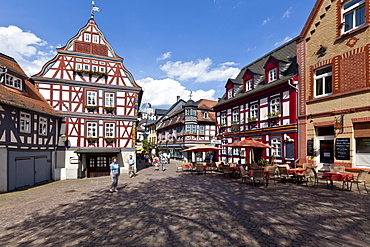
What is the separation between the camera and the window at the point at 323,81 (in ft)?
45.4

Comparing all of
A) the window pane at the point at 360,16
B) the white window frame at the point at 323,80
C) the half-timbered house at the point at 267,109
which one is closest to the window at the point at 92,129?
the half-timbered house at the point at 267,109

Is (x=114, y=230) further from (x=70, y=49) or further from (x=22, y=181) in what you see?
(x=70, y=49)

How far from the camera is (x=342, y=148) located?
12633 mm

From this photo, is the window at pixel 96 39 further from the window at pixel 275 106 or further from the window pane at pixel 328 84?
the window pane at pixel 328 84

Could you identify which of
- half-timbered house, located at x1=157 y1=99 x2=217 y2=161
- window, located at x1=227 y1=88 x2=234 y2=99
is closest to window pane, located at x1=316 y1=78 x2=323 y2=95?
window, located at x1=227 y1=88 x2=234 y2=99

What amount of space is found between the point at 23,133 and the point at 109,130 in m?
6.53

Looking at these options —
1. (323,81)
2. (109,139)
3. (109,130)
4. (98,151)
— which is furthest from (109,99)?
(323,81)

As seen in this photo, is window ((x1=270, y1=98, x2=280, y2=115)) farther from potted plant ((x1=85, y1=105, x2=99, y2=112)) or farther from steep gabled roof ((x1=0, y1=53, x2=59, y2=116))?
steep gabled roof ((x1=0, y1=53, x2=59, y2=116))

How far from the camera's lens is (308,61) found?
15.0 m

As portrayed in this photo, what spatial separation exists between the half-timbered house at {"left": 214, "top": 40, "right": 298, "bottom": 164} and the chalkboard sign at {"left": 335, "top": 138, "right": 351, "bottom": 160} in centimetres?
285

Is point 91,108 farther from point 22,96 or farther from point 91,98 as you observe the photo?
point 22,96

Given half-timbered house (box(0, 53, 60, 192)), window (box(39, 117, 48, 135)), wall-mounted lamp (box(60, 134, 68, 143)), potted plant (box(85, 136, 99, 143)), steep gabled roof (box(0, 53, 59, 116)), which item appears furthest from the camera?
potted plant (box(85, 136, 99, 143))

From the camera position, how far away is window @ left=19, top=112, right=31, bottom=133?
1398 centimetres

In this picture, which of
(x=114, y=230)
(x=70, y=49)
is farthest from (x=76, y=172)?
(x=114, y=230)
